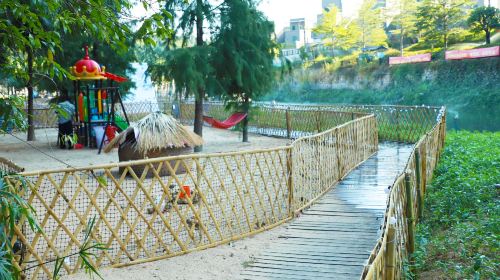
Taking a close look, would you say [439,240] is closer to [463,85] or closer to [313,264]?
[313,264]

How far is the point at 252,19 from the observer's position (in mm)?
9797

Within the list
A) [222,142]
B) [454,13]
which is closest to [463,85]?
[454,13]

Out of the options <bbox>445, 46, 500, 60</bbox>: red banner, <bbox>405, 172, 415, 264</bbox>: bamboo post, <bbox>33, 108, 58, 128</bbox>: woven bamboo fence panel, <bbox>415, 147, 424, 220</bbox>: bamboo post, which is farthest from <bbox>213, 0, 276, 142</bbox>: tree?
<bbox>445, 46, 500, 60</bbox>: red banner

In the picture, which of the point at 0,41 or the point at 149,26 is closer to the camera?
the point at 149,26

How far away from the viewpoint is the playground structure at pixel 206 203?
367 cm

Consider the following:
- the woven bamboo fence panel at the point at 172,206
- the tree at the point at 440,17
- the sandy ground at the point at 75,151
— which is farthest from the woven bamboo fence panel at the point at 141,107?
the tree at the point at 440,17

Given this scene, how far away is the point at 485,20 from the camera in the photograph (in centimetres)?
2242

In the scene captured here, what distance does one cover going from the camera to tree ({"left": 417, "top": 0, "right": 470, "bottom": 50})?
2398 cm

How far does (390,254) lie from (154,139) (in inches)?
207

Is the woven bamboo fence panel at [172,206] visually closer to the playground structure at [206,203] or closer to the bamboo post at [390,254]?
the playground structure at [206,203]

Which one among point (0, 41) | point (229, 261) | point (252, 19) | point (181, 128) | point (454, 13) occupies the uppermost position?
point (454, 13)

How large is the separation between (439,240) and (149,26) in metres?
2.93

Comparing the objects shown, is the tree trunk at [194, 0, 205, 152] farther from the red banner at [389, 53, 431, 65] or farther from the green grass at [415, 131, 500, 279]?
the red banner at [389, 53, 431, 65]

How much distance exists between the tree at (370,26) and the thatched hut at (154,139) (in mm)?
22981
